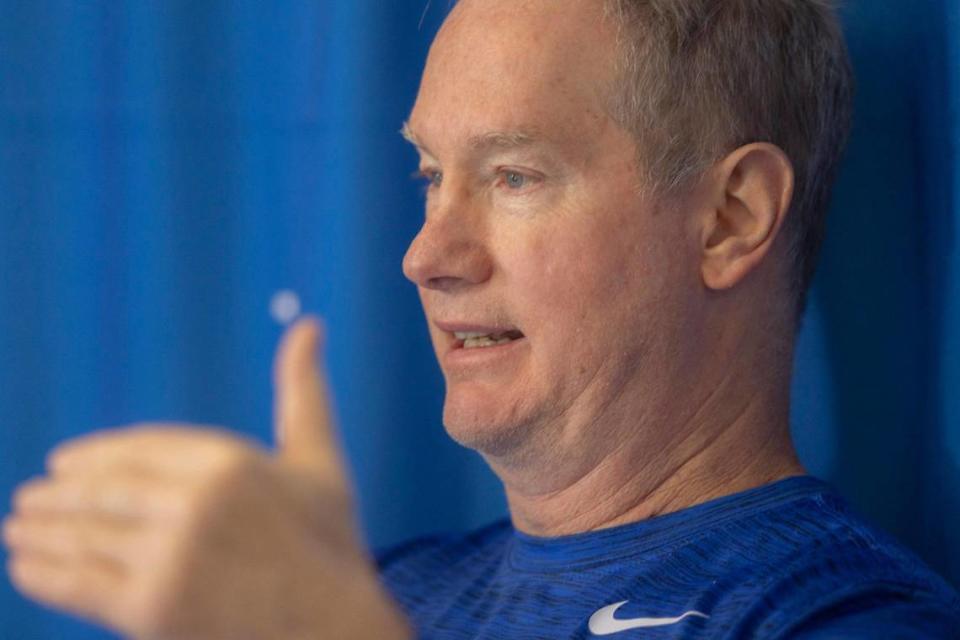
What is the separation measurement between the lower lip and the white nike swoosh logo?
0.30 metres

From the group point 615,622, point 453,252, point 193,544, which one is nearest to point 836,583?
point 615,622

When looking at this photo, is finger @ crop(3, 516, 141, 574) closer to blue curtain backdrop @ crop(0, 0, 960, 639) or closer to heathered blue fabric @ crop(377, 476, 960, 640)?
heathered blue fabric @ crop(377, 476, 960, 640)

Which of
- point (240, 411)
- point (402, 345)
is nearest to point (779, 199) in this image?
point (402, 345)

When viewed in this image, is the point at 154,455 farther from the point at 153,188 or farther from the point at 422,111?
the point at 153,188

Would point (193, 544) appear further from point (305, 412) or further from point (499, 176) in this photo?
point (499, 176)

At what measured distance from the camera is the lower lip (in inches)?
52.4

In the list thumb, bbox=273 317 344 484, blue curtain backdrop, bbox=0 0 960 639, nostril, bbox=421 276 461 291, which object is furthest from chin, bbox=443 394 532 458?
thumb, bbox=273 317 344 484

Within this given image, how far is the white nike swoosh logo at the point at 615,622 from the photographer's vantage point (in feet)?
3.84

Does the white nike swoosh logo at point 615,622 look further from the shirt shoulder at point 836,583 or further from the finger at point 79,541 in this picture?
the finger at point 79,541

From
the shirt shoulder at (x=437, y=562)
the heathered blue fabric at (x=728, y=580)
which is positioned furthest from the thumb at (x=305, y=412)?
the shirt shoulder at (x=437, y=562)

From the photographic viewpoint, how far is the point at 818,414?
1640 mm

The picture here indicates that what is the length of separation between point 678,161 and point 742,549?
0.44m

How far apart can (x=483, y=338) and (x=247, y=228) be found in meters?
0.48

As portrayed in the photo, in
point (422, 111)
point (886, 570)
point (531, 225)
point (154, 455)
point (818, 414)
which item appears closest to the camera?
point (154, 455)
